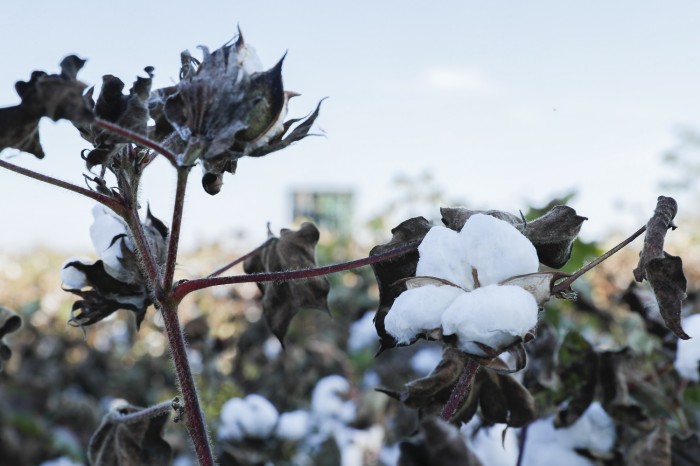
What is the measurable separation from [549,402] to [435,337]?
50 centimetres

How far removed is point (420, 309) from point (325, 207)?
4.58m

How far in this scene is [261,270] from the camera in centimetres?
85

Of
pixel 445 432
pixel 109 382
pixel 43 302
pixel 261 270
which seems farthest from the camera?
pixel 43 302

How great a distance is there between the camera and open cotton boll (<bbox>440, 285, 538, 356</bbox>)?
1.57ft

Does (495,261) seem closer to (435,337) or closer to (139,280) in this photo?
(435,337)

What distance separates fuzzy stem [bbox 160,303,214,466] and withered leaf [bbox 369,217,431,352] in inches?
5.8

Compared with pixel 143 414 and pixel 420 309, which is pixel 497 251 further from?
pixel 143 414

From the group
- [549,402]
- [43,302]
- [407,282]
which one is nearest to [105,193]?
[407,282]

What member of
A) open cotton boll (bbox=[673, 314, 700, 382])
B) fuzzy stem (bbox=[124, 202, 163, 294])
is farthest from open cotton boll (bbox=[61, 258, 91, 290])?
open cotton boll (bbox=[673, 314, 700, 382])

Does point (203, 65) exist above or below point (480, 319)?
above

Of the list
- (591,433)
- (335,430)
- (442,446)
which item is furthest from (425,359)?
(442,446)

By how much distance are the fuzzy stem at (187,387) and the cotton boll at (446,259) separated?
0.19 meters

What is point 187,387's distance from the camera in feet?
2.00

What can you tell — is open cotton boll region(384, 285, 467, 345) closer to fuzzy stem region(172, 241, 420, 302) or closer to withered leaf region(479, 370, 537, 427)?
fuzzy stem region(172, 241, 420, 302)
